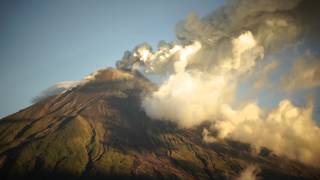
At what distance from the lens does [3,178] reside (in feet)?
646

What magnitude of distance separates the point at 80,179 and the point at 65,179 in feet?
31.4

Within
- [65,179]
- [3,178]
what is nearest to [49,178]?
[65,179]

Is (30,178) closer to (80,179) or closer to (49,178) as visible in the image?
(49,178)

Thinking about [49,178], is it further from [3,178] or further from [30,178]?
[3,178]

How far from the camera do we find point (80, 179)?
19925 centimetres

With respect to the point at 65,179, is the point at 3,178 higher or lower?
lower

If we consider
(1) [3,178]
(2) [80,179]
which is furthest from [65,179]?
(1) [3,178]

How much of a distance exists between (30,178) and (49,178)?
37.6ft

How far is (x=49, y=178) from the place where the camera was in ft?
655

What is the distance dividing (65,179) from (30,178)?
2140cm

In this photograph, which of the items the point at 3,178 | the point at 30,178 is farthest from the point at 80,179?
the point at 3,178

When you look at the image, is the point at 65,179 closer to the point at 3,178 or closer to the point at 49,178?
the point at 49,178

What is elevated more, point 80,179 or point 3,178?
point 80,179

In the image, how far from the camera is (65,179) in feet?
656
